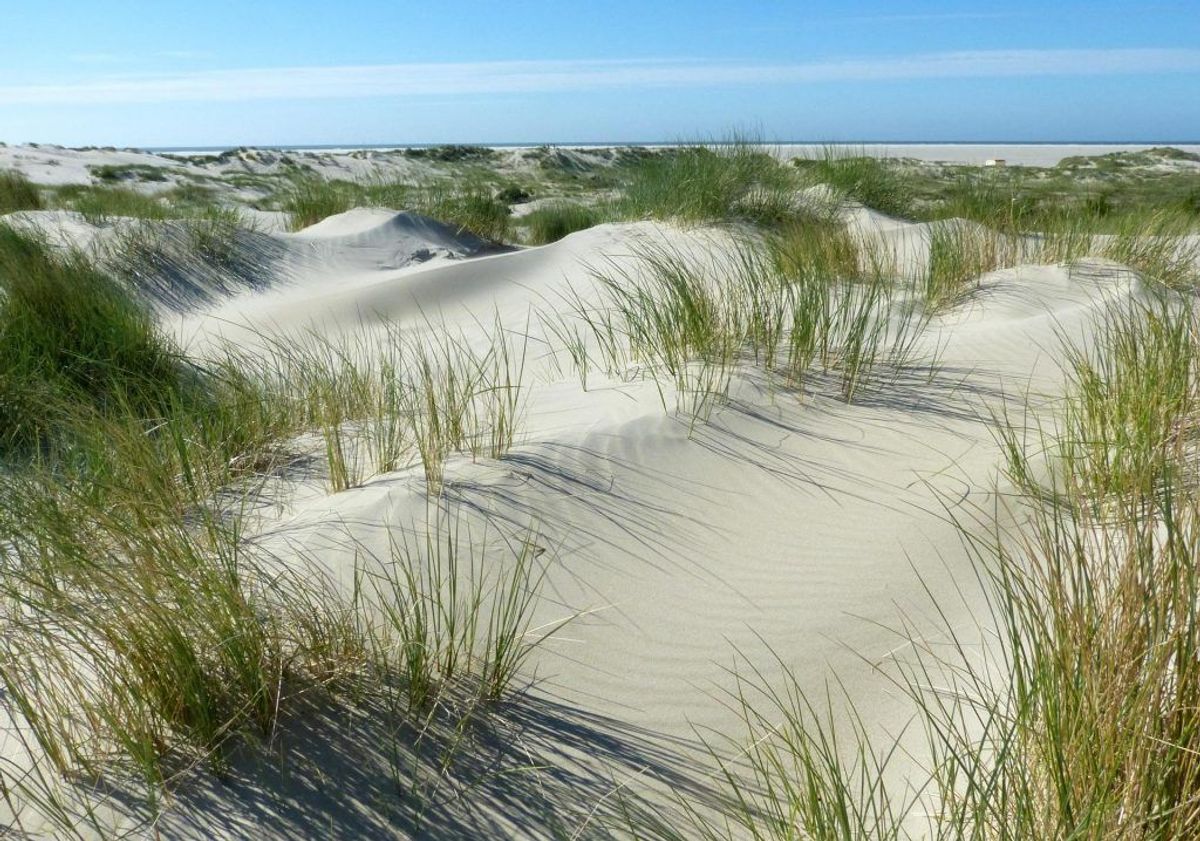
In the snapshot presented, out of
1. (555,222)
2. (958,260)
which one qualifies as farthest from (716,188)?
(555,222)

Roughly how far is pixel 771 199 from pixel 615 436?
4.88 m

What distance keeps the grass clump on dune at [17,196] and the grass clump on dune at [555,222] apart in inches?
211

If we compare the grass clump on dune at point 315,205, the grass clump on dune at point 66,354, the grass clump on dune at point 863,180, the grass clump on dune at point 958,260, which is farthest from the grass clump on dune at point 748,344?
the grass clump on dune at point 315,205

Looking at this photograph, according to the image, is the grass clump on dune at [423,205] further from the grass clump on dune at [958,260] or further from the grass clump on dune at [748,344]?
the grass clump on dune at [748,344]

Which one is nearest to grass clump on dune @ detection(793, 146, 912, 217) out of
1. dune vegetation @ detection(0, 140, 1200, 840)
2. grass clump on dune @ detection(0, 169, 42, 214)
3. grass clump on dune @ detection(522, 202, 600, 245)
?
grass clump on dune @ detection(522, 202, 600, 245)

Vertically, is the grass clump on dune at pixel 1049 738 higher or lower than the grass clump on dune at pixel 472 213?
lower

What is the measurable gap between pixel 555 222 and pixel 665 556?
890cm

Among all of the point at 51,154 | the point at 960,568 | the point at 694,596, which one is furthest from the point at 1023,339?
the point at 51,154

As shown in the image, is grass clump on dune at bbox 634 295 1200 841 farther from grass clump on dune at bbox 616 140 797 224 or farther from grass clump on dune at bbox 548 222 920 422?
grass clump on dune at bbox 616 140 797 224

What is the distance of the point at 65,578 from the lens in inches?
73.5

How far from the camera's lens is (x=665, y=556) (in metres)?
2.46

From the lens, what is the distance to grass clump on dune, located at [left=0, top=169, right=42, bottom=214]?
31.9 ft

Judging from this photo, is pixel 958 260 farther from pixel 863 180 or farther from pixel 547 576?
pixel 547 576

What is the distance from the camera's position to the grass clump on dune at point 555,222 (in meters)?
10.7
